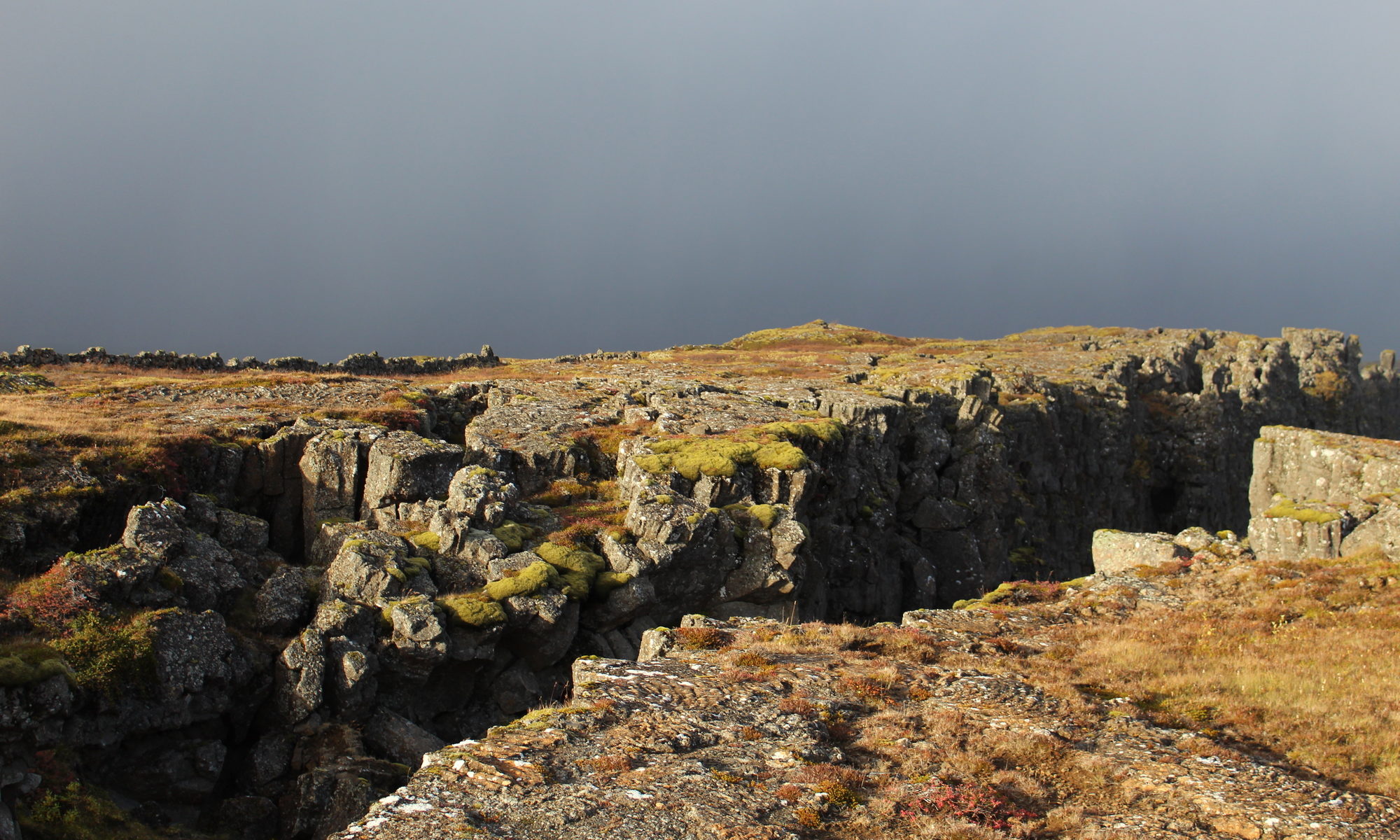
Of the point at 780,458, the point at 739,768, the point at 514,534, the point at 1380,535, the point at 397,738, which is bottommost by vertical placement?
the point at 397,738

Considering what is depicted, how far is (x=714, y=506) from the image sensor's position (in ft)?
104

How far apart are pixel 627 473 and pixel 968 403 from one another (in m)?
33.6

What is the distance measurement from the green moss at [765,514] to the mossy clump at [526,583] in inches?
339

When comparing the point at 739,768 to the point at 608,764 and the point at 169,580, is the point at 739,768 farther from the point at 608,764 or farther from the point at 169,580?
the point at 169,580

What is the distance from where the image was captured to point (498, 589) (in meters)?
24.3

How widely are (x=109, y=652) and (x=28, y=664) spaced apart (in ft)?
5.60

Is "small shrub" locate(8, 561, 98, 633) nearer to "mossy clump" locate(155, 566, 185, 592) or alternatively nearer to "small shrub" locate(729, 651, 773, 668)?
"mossy clump" locate(155, 566, 185, 592)

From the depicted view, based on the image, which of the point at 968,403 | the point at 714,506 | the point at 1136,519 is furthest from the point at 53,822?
the point at 1136,519

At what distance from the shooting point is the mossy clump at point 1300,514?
28766 millimetres

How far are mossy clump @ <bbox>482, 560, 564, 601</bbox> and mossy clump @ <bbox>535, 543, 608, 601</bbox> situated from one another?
432 mm

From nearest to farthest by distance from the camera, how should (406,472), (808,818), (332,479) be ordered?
(808,818)
(406,472)
(332,479)

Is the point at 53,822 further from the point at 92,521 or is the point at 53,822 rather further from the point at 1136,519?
the point at 1136,519

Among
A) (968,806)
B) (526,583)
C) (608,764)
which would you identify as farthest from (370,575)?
(968,806)

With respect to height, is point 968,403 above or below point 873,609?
above
